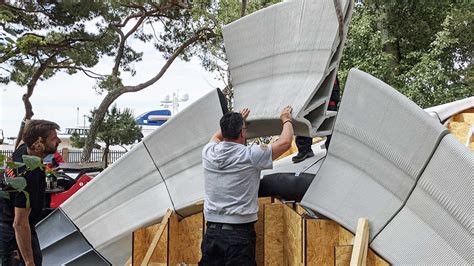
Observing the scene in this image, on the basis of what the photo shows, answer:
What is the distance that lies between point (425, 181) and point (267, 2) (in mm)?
Answer: 16528

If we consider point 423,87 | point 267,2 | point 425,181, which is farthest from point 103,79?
point 425,181

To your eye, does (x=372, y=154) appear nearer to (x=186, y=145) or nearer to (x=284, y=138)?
(x=284, y=138)

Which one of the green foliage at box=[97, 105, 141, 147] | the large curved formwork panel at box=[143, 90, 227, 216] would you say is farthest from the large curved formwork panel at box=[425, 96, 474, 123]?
the green foliage at box=[97, 105, 141, 147]

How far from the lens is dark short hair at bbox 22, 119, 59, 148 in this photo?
4.08 meters

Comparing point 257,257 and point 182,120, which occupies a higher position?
point 182,120

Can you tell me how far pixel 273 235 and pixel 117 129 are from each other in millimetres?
25377

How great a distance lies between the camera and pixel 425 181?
340 cm

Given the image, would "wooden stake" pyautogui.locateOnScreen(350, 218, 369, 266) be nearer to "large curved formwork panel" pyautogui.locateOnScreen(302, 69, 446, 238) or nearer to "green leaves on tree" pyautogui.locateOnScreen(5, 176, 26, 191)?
"large curved formwork panel" pyautogui.locateOnScreen(302, 69, 446, 238)

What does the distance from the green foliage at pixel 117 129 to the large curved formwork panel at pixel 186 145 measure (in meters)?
22.8

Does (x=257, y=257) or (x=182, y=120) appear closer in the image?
(x=257, y=257)

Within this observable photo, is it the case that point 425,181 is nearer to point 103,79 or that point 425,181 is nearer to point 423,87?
point 423,87

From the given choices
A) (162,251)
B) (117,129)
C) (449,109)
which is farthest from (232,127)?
(117,129)

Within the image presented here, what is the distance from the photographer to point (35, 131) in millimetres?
4105

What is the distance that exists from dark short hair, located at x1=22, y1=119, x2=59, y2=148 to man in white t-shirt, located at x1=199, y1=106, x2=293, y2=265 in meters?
1.31
